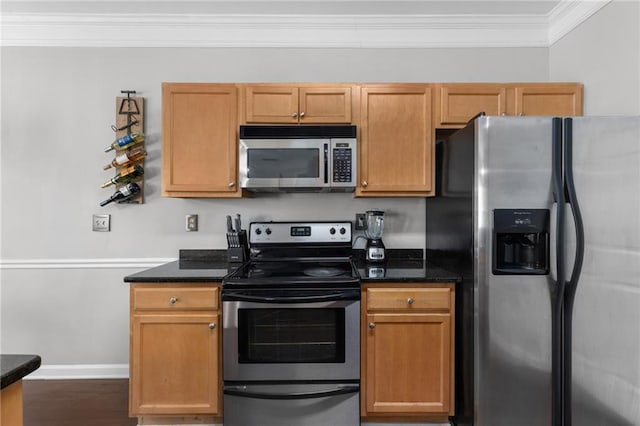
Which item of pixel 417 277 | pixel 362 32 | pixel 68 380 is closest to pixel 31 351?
pixel 68 380

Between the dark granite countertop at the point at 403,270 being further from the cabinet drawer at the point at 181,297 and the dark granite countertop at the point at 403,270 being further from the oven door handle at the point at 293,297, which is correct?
the cabinet drawer at the point at 181,297

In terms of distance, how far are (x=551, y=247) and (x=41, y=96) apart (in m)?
3.44

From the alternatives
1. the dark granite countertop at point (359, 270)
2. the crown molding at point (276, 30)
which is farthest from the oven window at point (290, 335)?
the crown molding at point (276, 30)

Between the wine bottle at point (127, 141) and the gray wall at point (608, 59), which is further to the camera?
the wine bottle at point (127, 141)

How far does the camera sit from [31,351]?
265cm

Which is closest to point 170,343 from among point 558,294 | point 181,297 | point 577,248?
point 181,297

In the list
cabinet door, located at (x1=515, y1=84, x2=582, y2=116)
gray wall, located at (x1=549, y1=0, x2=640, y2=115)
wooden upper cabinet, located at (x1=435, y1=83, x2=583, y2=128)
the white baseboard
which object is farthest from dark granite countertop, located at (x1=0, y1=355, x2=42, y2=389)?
gray wall, located at (x1=549, y1=0, x2=640, y2=115)

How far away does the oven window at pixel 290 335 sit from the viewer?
196cm

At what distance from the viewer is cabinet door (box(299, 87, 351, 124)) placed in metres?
2.35

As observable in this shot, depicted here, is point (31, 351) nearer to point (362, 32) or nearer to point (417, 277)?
point (417, 277)

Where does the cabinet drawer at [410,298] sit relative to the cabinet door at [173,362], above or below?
above

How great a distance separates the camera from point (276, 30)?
2.66 metres

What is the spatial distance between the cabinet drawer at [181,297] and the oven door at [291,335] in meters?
0.10

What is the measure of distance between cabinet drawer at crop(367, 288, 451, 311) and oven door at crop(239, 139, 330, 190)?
77 cm
